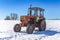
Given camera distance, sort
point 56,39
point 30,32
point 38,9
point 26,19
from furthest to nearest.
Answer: point 38,9 → point 26,19 → point 30,32 → point 56,39

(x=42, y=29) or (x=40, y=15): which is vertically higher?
(x=40, y=15)

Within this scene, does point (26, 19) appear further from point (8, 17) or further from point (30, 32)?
point (8, 17)

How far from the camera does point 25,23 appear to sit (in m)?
15.0

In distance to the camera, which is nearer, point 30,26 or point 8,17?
point 30,26

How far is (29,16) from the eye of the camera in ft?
48.9

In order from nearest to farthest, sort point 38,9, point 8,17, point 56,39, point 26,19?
1. point 56,39
2. point 26,19
3. point 38,9
4. point 8,17

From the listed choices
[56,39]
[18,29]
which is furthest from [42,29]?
[56,39]

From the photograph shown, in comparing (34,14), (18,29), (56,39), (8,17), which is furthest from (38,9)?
(8,17)

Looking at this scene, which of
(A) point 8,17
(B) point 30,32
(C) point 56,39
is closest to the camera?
(C) point 56,39

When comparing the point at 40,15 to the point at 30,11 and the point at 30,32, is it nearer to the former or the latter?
the point at 30,11

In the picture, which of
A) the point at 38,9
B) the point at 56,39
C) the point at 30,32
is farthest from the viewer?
the point at 38,9

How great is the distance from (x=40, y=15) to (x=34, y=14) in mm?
976

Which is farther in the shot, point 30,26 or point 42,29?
point 42,29

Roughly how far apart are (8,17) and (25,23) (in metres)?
51.6
